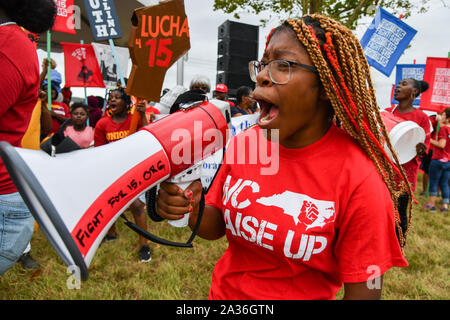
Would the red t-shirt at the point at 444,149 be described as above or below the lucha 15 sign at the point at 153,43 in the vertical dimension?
below

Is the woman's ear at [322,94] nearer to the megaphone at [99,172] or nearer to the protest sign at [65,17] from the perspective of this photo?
the megaphone at [99,172]

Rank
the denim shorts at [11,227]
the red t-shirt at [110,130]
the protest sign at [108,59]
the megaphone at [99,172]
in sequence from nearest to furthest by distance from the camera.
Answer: the megaphone at [99,172], the denim shorts at [11,227], the protest sign at [108,59], the red t-shirt at [110,130]

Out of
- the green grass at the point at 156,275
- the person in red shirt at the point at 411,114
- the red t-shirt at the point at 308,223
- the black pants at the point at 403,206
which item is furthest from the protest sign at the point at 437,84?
the red t-shirt at the point at 308,223

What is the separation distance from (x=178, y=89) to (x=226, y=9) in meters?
6.75

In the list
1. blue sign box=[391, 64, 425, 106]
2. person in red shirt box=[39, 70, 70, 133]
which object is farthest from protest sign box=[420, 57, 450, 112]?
person in red shirt box=[39, 70, 70, 133]

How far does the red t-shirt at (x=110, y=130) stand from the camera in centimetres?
376

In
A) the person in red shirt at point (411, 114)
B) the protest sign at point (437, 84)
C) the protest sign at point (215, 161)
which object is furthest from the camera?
the protest sign at point (437, 84)

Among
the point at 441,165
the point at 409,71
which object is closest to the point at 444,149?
the point at 441,165

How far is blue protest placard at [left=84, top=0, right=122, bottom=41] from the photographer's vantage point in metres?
2.38

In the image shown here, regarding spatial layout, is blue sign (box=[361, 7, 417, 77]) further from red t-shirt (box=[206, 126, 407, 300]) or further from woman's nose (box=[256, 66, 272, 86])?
woman's nose (box=[256, 66, 272, 86])

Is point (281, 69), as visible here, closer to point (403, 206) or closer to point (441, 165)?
point (403, 206)

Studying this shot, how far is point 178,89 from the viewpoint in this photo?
5.22m
